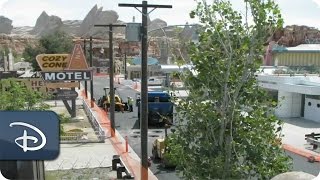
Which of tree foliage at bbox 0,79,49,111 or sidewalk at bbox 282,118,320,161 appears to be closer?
sidewalk at bbox 282,118,320,161

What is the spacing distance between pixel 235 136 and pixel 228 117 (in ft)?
1.28

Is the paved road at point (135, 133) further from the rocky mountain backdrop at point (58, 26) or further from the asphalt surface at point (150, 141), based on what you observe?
the rocky mountain backdrop at point (58, 26)

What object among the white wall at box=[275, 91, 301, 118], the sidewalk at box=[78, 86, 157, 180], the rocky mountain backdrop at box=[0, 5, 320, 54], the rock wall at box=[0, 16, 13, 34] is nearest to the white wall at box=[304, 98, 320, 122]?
the white wall at box=[275, 91, 301, 118]

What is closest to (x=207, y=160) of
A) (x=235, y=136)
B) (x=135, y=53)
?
(x=235, y=136)

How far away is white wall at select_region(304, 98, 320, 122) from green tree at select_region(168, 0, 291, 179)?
70.9ft

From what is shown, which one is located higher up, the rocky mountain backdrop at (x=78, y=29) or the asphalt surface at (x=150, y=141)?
the rocky mountain backdrop at (x=78, y=29)

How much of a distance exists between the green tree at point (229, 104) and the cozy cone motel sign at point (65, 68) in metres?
18.9

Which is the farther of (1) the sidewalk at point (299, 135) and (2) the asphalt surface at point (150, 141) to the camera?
(1) the sidewalk at point (299, 135)

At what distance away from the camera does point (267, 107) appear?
7520mm

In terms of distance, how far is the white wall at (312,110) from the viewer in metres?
27.6

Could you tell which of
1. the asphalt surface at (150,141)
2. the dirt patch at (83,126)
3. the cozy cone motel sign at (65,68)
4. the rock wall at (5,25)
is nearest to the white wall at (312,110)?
the asphalt surface at (150,141)

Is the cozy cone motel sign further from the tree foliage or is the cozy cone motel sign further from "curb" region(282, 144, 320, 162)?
"curb" region(282, 144, 320, 162)

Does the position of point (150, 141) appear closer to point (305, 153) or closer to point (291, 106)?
point (305, 153)

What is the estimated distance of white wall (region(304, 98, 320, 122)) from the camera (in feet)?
90.4
